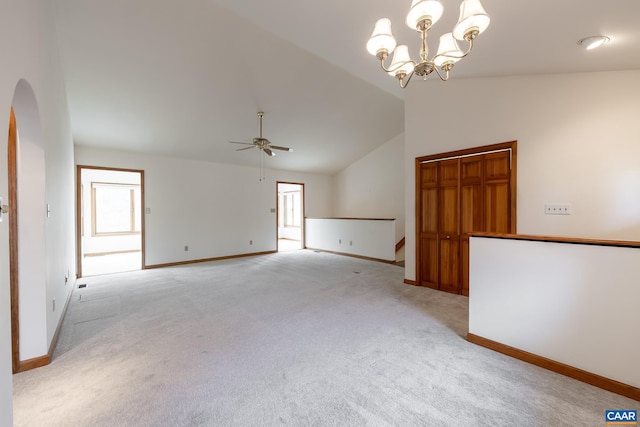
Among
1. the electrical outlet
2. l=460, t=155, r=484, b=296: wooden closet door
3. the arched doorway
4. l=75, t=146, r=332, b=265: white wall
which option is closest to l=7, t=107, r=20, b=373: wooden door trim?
the arched doorway

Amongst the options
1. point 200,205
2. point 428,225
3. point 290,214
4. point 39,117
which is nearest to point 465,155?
point 428,225

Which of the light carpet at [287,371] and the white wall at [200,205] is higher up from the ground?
the white wall at [200,205]

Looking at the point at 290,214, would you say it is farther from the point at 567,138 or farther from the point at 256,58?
the point at 567,138

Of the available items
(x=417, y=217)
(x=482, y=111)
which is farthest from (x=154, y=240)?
(x=482, y=111)

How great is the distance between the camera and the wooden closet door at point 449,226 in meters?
3.71

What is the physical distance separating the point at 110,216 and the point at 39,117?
7.47m

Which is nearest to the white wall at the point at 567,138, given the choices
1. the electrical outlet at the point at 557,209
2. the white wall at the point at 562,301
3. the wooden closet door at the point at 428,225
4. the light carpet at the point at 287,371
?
the electrical outlet at the point at 557,209

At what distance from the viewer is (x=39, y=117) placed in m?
1.98

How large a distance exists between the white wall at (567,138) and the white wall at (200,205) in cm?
498

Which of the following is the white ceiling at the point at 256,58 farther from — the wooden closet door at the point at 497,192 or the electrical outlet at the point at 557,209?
the electrical outlet at the point at 557,209

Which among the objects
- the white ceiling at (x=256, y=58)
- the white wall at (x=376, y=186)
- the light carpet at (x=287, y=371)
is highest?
the white ceiling at (x=256, y=58)

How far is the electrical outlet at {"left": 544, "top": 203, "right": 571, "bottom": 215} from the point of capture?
293 cm

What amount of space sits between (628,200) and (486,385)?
254 centimetres

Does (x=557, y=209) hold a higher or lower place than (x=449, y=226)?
higher
